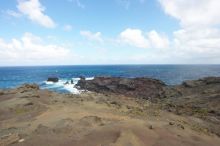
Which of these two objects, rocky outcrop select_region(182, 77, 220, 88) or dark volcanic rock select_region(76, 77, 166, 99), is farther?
dark volcanic rock select_region(76, 77, 166, 99)

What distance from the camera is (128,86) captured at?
60500mm

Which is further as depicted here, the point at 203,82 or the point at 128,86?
the point at 128,86

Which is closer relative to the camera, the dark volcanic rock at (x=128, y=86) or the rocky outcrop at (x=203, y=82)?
the rocky outcrop at (x=203, y=82)

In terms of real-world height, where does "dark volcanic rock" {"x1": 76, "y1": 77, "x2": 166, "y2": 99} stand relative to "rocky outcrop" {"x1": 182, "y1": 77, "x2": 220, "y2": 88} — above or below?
below

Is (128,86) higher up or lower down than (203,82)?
lower down

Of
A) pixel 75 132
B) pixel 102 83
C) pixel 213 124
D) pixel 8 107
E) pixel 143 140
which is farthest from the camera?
pixel 102 83

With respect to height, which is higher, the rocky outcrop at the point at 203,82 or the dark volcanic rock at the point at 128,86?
the rocky outcrop at the point at 203,82

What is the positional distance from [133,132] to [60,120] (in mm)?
4984

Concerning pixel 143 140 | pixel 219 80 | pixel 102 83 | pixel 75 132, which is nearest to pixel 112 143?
pixel 143 140

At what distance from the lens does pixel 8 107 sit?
69.6ft

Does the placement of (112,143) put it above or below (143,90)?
above

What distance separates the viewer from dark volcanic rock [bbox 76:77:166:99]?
57.4 metres

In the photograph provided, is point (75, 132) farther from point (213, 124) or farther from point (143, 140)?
point (213, 124)

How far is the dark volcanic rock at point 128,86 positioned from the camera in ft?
188
